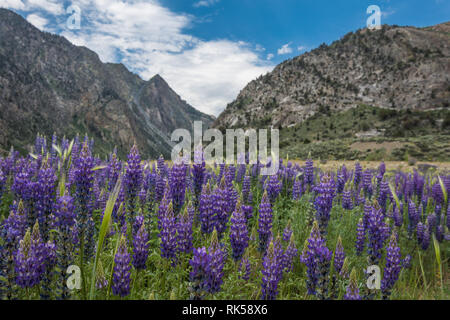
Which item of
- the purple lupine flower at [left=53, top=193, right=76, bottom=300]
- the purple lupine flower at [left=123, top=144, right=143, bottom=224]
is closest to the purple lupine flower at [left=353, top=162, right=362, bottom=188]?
the purple lupine flower at [left=123, top=144, right=143, bottom=224]

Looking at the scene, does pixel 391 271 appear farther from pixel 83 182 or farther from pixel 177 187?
pixel 83 182

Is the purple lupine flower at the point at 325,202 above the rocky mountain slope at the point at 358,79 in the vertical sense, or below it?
below

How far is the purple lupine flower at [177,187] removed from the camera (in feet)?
15.3

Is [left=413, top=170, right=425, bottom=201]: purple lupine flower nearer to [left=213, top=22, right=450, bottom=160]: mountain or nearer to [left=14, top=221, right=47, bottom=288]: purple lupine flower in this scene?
[left=14, top=221, right=47, bottom=288]: purple lupine flower

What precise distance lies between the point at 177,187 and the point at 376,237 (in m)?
3.19

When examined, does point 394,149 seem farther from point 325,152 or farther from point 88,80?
point 88,80

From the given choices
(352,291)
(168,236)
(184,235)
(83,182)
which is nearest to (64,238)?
(83,182)

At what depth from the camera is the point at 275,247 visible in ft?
11.7

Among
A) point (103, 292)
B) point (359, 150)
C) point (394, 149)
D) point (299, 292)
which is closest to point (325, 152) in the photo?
point (359, 150)

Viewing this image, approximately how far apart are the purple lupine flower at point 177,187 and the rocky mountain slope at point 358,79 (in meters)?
85.4

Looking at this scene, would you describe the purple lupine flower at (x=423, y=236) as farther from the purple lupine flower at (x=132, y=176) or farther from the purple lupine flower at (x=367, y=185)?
the purple lupine flower at (x=132, y=176)

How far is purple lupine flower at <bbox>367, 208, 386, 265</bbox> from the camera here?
4.20m

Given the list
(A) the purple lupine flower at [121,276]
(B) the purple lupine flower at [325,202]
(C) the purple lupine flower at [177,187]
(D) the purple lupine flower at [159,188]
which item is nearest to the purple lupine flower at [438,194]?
(B) the purple lupine flower at [325,202]

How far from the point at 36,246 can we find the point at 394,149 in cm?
3377
